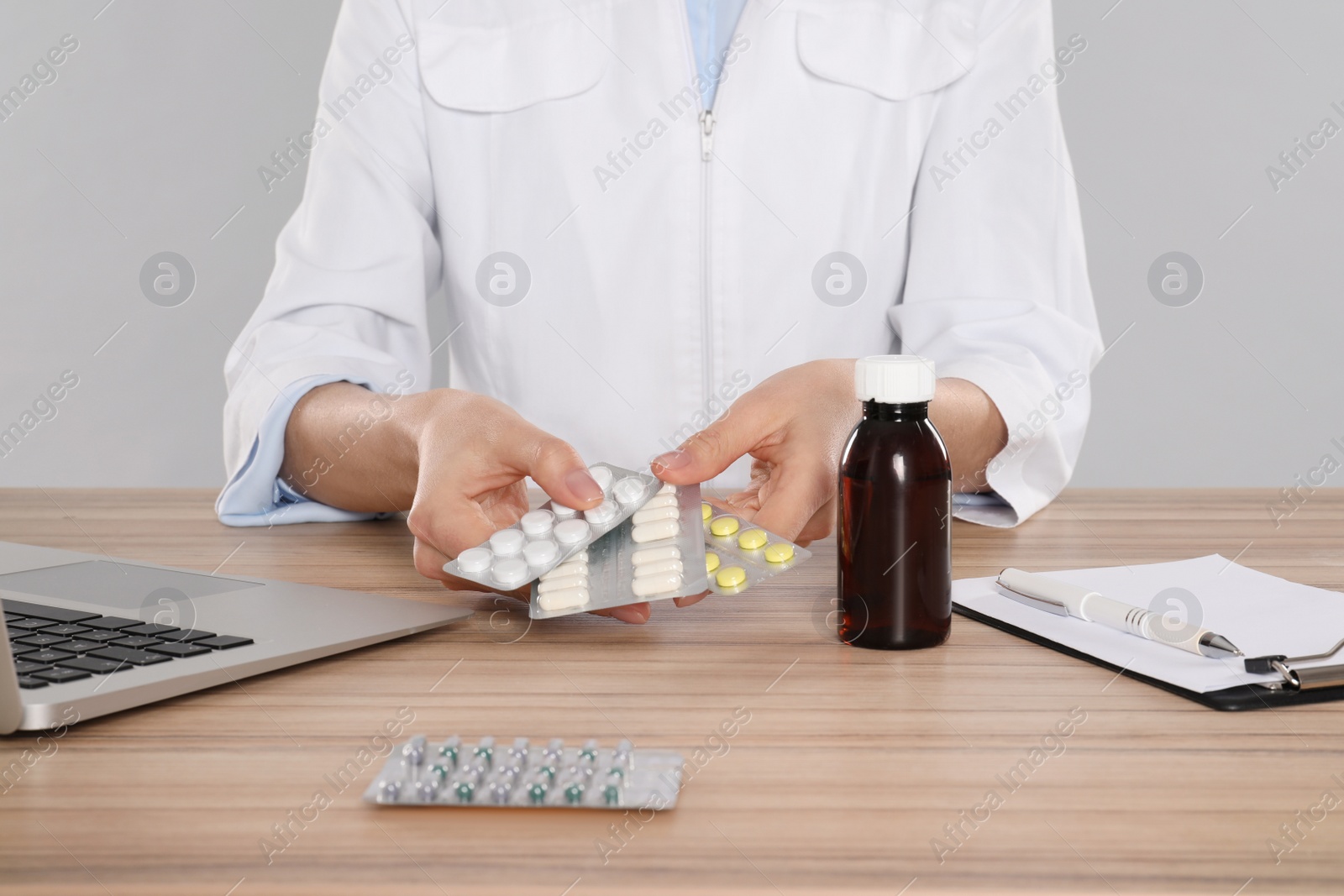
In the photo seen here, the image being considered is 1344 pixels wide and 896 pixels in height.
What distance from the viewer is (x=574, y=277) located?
4.23ft

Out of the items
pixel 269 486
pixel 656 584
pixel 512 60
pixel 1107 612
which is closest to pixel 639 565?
pixel 656 584

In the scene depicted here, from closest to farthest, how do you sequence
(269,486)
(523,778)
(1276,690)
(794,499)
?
→ 1. (523,778)
2. (1276,690)
3. (794,499)
4. (269,486)

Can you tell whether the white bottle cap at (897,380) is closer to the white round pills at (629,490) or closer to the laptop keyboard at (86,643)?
the white round pills at (629,490)

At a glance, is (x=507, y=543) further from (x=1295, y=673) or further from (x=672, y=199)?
(x=672, y=199)

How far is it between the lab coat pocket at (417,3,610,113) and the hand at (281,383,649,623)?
17.0 inches

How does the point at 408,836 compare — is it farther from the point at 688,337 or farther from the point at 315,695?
the point at 688,337

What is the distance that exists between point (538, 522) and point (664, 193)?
66cm

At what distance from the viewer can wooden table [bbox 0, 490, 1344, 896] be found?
0.40 m

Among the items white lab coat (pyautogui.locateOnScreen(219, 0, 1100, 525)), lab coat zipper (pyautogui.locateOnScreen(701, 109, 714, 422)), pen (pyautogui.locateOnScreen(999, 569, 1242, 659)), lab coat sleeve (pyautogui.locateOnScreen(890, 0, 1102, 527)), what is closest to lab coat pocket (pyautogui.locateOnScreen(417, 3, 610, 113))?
white lab coat (pyautogui.locateOnScreen(219, 0, 1100, 525))

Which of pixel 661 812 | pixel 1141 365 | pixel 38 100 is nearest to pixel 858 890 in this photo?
pixel 661 812

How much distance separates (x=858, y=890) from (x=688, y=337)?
3.09 feet

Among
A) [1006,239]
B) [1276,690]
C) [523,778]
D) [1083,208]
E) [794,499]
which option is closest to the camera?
[523,778]

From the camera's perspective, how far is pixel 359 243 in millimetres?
1238

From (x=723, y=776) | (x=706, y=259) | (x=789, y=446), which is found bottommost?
(x=723, y=776)
